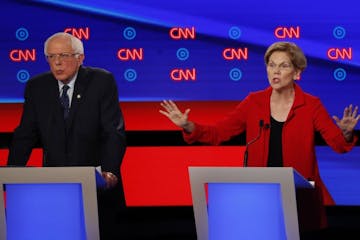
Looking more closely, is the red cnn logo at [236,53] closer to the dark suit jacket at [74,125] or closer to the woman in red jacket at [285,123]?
the woman in red jacket at [285,123]

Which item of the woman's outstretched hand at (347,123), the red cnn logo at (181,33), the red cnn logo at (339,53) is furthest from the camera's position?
the red cnn logo at (181,33)

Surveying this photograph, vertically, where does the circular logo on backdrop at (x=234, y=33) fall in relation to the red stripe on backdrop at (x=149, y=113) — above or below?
above

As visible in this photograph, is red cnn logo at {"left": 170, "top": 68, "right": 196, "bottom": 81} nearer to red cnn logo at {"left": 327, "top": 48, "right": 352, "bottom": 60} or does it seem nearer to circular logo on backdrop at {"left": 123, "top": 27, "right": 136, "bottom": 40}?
circular logo on backdrop at {"left": 123, "top": 27, "right": 136, "bottom": 40}

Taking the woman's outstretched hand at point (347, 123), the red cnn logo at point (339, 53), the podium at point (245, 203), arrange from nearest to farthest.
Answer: the podium at point (245, 203) → the woman's outstretched hand at point (347, 123) → the red cnn logo at point (339, 53)

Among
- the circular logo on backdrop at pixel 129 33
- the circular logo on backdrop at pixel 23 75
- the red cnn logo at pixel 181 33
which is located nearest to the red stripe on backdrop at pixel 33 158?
the circular logo on backdrop at pixel 23 75

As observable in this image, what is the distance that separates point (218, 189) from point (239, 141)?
93.7 inches

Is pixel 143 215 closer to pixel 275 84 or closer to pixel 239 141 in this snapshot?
pixel 239 141

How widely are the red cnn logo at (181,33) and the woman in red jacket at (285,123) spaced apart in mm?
1211

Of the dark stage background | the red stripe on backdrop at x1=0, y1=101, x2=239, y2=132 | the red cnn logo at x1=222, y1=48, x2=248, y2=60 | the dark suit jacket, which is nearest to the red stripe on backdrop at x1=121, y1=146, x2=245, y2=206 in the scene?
the dark stage background

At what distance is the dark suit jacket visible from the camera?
3.95 meters

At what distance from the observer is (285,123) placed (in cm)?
388

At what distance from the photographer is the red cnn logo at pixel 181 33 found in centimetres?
513

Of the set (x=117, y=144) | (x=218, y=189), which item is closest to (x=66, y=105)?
(x=117, y=144)

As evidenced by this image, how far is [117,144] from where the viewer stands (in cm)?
383
